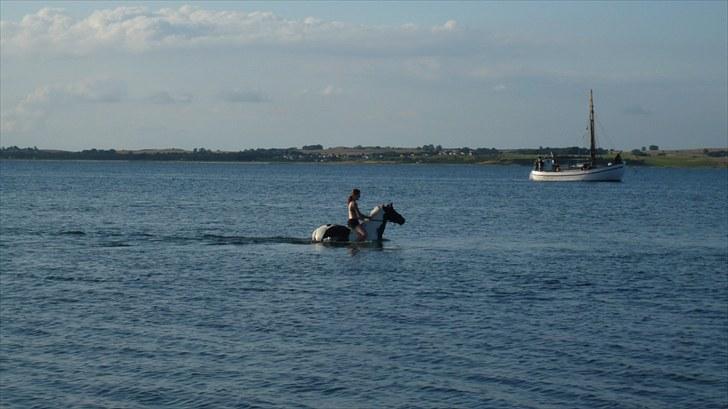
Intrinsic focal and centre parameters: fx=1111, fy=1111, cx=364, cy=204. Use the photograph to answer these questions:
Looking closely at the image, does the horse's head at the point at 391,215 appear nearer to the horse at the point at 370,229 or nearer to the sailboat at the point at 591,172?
the horse at the point at 370,229

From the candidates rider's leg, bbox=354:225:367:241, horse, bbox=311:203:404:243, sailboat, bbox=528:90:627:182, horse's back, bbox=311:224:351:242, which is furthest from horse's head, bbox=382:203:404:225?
sailboat, bbox=528:90:627:182

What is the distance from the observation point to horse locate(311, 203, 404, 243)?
44.9m

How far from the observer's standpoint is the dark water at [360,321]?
2045 cm

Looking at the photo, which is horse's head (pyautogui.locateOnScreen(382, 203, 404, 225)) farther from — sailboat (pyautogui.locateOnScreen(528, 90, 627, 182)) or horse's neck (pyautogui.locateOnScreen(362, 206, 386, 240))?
sailboat (pyautogui.locateOnScreen(528, 90, 627, 182))

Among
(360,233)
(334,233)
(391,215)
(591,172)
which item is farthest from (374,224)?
(591,172)

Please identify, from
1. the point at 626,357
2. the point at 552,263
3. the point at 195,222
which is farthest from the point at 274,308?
the point at 195,222

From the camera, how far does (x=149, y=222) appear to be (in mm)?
62812

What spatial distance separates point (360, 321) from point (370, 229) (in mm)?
18640

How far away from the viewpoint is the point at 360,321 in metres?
27.1

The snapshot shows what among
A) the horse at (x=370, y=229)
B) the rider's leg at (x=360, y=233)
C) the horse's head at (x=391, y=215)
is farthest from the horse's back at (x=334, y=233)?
the horse's head at (x=391, y=215)

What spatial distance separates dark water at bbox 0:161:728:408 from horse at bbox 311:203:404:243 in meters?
0.69

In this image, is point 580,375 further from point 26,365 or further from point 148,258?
point 148,258

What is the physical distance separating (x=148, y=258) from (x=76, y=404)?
2195cm

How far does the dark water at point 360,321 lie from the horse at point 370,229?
69 cm
